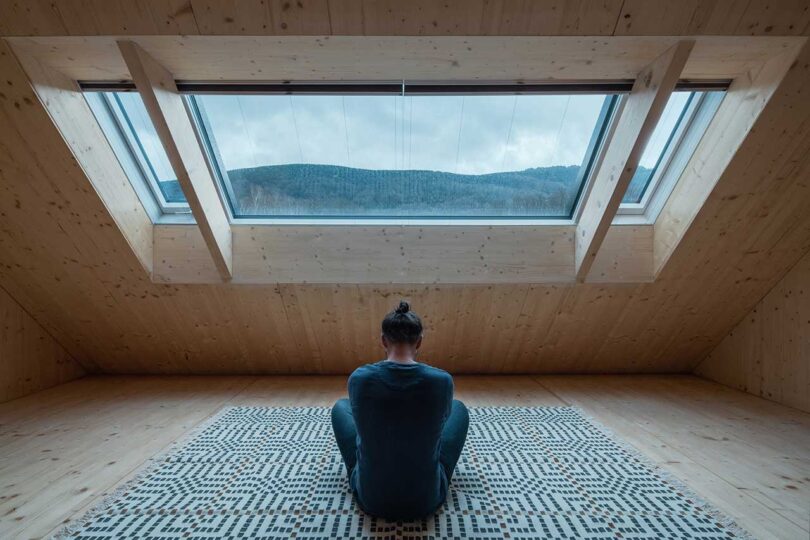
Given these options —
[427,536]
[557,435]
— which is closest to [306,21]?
[427,536]

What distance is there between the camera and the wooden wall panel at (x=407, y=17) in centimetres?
156

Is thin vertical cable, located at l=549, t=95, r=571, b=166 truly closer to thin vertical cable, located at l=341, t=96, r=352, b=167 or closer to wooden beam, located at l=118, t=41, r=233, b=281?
thin vertical cable, located at l=341, t=96, r=352, b=167

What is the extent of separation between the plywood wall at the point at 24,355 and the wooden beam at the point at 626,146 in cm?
377

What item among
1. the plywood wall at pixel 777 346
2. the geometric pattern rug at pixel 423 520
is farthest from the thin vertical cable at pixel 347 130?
the plywood wall at pixel 777 346

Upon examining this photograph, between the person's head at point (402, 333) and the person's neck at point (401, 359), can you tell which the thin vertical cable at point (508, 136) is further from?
the person's neck at point (401, 359)

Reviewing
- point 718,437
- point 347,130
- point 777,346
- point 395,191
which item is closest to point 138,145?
point 347,130

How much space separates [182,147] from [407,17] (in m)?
1.28

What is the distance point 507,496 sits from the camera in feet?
5.41

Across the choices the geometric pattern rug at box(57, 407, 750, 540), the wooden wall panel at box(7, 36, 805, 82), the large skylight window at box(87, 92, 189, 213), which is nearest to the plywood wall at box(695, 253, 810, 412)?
the geometric pattern rug at box(57, 407, 750, 540)

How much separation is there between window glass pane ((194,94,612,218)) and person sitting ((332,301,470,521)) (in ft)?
4.19

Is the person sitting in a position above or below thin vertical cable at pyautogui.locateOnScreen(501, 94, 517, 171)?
below

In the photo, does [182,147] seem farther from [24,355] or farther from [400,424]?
[24,355]

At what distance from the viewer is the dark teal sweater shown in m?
1.36

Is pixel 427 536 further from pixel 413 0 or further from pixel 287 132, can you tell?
pixel 287 132
